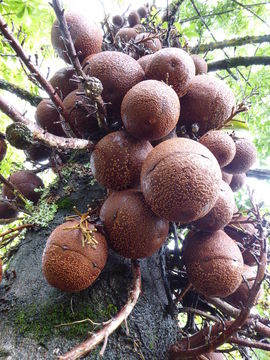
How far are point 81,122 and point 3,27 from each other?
1.61 feet

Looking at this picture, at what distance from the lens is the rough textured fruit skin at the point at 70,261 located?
1.14 meters

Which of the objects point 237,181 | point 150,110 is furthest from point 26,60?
point 237,181

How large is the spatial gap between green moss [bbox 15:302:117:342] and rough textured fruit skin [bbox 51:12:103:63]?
1.29 meters

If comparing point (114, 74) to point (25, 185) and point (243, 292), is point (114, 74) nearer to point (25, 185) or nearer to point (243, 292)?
point (25, 185)

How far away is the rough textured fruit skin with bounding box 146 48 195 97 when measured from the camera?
1434 mm

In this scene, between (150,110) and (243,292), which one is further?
(243,292)

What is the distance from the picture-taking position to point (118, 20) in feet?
9.04

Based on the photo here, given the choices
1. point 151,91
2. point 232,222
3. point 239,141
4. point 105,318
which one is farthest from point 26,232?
point 239,141

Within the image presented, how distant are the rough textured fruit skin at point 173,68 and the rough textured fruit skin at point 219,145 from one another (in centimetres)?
26

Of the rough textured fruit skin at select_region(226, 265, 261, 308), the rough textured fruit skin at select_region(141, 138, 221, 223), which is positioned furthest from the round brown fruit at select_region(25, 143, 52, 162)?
the rough textured fruit skin at select_region(226, 265, 261, 308)

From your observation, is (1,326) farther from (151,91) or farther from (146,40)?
(146,40)

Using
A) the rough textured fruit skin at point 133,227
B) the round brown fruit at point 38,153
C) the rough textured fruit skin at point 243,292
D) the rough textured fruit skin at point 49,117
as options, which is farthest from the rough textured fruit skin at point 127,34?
the rough textured fruit skin at point 243,292

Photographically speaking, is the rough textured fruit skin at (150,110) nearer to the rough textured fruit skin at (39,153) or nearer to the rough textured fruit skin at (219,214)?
the rough textured fruit skin at (219,214)

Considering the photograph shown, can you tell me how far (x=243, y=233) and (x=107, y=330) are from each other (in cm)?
89
